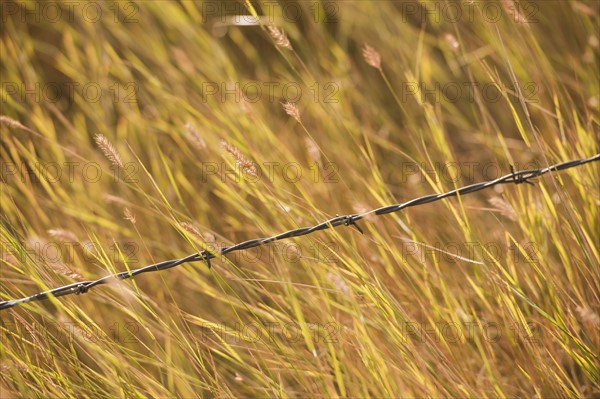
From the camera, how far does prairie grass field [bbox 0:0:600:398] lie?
4.89ft

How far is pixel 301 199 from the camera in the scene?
155 centimetres

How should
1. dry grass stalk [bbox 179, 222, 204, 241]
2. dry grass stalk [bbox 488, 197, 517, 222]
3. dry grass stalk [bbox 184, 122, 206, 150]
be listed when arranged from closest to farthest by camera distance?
dry grass stalk [bbox 179, 222, 204, 241] → dry grass stalk [bbox 488, 197, 517, 222] → dry grass stalk [bbox 184, 122, 206, 150]

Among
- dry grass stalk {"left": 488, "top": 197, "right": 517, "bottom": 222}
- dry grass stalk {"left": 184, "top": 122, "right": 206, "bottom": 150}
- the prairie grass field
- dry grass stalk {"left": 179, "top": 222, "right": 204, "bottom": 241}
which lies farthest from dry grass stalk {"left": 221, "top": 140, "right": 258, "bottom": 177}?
dry grass stalk {"left": 488, "top": 197, "right": 517, "bottom": 222}

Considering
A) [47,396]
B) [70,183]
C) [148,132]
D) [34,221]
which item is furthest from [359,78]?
[47,396]

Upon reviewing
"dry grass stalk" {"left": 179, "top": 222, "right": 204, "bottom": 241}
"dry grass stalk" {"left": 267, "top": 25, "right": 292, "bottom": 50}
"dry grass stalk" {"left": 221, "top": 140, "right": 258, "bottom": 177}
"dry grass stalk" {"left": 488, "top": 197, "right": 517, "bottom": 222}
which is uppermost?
"dry grass stalk" {"left": 267, "top": 25, "right": 292, "bottom": 50}

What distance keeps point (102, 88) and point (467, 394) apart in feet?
6.78

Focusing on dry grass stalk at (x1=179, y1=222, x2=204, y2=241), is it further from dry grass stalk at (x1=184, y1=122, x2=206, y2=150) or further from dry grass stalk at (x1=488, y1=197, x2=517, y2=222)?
dry grass stalk at (x1=488, y1=197, x2=517, y2=222)

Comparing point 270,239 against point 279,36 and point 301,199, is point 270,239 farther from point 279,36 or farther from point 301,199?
point 279,36

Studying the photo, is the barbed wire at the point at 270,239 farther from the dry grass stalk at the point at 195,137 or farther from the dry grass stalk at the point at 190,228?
the dry grass stalk at the point at 195,137

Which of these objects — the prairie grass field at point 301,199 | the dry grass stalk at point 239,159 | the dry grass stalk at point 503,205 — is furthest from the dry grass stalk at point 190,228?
the dry grass stalk at point 503,205

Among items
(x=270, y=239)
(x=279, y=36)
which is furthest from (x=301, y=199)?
(x=279, y=36)

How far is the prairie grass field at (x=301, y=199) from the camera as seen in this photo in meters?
1.49

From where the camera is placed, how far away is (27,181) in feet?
7.20

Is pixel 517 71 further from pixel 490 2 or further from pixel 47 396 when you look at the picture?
pixel 47 396
